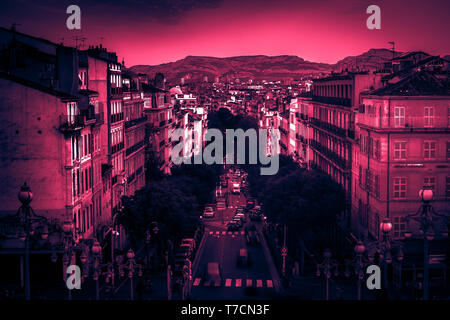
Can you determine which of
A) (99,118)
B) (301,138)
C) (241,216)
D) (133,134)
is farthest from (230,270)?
(301,138)

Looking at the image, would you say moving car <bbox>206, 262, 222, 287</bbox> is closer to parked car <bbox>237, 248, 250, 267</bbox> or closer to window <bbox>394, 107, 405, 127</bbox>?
parked car <bbox>237, 248, 250, 267</bbox>

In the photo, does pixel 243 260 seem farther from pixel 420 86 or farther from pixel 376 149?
pixel 420 86

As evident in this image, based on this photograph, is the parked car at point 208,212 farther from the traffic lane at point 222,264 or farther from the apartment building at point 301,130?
the apartment building at point 301,130

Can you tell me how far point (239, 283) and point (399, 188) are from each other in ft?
36.5

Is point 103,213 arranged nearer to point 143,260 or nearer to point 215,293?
point 143,260

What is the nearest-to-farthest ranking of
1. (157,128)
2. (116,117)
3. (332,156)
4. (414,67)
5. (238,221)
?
(414,67), (116,117), (332,156), (238,221), (157,128)

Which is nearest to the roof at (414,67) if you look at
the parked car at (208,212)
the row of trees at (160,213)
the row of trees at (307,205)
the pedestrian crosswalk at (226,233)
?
the row of trees at (307,205)

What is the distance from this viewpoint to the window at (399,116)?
117 feet

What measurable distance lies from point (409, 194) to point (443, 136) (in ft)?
11.7

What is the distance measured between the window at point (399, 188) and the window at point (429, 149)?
5.89 ft

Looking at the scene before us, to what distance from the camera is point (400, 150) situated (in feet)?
118

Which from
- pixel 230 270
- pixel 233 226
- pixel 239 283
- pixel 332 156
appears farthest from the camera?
pixel 233 226
